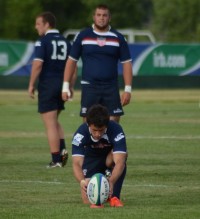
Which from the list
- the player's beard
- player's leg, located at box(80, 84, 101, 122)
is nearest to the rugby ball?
player's leg, located at box(80, 84, 101, 122)

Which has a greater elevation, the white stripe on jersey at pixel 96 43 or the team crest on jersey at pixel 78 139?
the white stripe on jersey at pixel 96 43

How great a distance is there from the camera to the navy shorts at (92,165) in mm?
11773

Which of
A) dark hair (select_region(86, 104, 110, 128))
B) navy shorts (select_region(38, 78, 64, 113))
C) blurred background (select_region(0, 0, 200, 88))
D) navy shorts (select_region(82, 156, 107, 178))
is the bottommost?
blurred background (select_region(0, 0, 200, 88))

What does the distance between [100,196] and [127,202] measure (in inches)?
38.4

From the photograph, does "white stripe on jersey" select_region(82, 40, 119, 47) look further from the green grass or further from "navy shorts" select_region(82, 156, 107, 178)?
"navy shorts" select_region(82, 156, 107, 178)

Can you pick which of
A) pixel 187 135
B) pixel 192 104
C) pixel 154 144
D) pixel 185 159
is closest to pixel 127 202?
pixel 185 159

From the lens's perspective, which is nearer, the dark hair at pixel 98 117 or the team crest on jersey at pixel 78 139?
the dark hair at pixel 98 117

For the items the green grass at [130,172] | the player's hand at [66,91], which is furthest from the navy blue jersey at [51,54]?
the player's hand at [66,91]

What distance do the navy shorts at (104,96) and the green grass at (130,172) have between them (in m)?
0.93

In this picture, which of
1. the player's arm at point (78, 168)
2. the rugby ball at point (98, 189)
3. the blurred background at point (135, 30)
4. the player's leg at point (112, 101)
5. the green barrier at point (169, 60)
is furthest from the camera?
the green barrier at point (169, 60)

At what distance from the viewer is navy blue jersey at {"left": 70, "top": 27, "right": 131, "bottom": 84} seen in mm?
14203

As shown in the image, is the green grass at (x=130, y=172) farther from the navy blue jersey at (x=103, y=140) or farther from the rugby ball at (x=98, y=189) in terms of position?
the navy blue jersey at (x=103, y=140)

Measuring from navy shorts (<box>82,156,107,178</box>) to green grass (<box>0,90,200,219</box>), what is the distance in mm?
365

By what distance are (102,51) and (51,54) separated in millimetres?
2177
